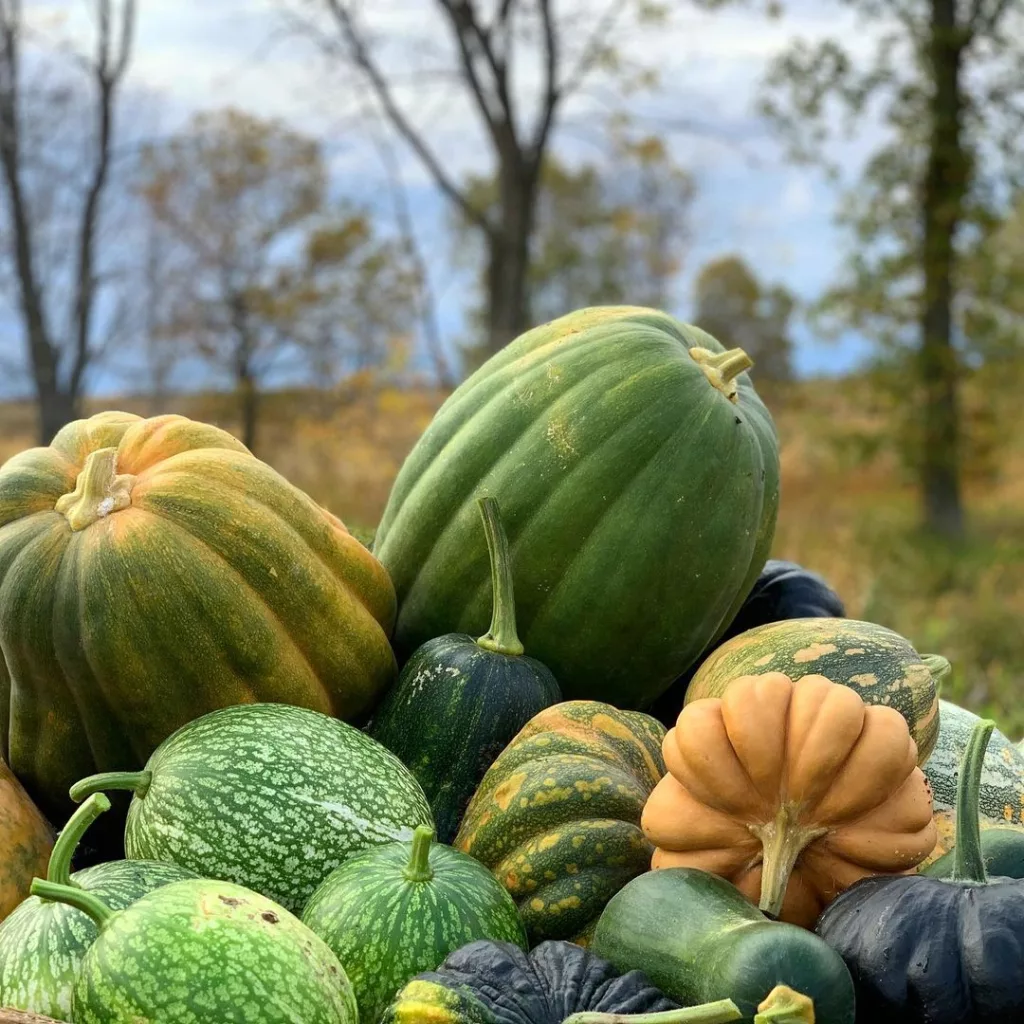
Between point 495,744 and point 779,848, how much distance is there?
0.71 meters

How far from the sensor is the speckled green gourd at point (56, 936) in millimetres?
1817

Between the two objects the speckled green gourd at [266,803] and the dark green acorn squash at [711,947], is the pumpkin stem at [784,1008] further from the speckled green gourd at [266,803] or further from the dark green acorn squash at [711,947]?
the speckled green gourd at [266,803]

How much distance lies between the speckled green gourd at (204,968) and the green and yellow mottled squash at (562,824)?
1.68 feet

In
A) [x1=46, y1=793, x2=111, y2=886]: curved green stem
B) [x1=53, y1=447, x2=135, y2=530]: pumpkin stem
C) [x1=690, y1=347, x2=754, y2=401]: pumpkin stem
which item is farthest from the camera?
[x1=690, y1=347, x2=754, y2=401]: pumpkin stem

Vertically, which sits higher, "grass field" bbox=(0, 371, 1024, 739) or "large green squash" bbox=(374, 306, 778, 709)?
"large green squash" bbox=(374, 306, 778, 709)

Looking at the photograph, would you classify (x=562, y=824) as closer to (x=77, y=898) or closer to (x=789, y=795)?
(x=789, y=795)

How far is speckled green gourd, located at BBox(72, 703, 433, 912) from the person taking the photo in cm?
214

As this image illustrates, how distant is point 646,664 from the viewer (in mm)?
2977

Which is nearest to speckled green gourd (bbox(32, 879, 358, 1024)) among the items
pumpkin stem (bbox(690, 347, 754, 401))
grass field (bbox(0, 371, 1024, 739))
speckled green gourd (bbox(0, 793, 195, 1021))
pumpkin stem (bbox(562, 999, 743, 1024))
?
speckled green gourd (bbox(0, 793, 195, 1021))

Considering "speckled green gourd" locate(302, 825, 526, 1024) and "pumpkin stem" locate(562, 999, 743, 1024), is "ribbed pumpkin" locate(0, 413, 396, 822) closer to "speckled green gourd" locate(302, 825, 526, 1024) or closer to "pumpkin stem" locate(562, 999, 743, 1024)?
"speckled green gourd" locate(302, 825, 526, 1024)

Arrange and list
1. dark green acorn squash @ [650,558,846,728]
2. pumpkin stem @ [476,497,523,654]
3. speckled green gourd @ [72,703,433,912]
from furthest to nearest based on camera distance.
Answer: dark green acorn squash @ [650,558,846,728] < pumpkin stem @ [476,497,523,654] < speckled green gourd @ [72,703,433,912]

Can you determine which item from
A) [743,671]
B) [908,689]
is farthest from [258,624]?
[908,689]

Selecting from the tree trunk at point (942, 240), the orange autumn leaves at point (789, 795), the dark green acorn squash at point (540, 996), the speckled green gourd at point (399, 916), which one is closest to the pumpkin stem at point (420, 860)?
the speckled green gourd at point (399, 916)

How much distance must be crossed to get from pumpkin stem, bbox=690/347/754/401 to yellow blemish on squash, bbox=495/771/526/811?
1146 mm
